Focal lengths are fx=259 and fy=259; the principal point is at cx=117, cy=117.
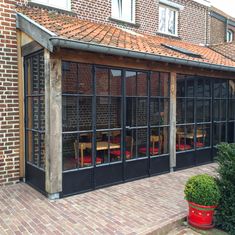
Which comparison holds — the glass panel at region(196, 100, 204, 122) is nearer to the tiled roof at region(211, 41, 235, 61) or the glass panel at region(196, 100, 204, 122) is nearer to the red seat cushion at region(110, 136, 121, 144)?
the red seat cushion at region(110, 136, 121, 144)

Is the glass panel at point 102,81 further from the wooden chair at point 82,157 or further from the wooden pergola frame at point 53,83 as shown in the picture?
the wooden chair at point 82,157

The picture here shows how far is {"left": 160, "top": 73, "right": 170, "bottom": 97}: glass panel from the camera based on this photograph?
6.59 metres

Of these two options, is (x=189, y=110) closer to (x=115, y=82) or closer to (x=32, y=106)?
(x=115, y=82)

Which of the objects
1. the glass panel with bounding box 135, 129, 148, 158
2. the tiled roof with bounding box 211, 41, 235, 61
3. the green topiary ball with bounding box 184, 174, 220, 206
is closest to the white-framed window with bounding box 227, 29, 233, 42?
the tiled roof with bounding box 211, 41, 235, 61

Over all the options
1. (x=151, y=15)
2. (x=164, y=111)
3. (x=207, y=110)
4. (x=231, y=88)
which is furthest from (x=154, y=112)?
(x=151, y=15)

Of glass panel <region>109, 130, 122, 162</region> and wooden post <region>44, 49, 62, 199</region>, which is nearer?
wooden post <region>44, 49, 62, 199</region>

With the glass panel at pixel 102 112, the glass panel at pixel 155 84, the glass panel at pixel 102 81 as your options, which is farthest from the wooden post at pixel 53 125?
the glass panel at pixel 155 84

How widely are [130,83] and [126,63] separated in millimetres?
473

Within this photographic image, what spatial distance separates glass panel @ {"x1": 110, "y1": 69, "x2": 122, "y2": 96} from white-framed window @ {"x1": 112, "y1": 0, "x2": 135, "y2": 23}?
356 centimetres

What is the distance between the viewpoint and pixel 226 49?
34.7ft

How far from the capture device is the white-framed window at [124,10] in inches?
334

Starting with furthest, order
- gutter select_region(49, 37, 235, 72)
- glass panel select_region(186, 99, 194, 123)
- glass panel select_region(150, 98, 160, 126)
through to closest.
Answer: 1. glass panel select_region(186, 99, 194, 123)
2. glass panel select_region(150, 98, 160, 126)
3. gutter select_region(49, 37, 235, 72)

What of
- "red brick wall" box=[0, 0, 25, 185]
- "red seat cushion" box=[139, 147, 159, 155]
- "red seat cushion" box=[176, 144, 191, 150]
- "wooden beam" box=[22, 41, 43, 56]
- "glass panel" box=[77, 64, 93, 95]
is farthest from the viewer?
"red seat cushion" box=[176, 144, 191, 150]

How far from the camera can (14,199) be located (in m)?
4.79
